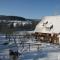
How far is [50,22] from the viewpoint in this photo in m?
22.3

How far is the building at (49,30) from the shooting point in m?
19.4

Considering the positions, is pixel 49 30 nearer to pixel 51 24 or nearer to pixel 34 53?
pixel 51 24

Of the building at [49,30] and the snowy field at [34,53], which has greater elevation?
the building at [49,30]

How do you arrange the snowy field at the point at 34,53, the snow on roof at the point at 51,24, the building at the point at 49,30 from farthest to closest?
the snow on roof at the point at 51,24 → the building at the point at 49,30 → the snowy field at the point at 34,53

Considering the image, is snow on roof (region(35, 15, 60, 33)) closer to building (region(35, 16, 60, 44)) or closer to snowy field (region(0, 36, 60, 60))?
building (region(35, 16, 60, 44))

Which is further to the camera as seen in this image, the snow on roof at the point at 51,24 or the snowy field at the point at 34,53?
the snow on roof at the point at 51,24

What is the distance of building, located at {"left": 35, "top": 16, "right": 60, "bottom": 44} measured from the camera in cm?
1945

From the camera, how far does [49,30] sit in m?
21.4

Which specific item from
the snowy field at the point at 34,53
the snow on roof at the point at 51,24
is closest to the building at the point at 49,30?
the snow on roof at the point at 51,24

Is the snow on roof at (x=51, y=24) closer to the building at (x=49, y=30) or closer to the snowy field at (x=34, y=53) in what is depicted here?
the building at (x=49, y=30)

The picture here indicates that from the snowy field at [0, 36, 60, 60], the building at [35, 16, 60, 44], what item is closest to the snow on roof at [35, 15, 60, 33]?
the building at [35, 16, 60, 44]

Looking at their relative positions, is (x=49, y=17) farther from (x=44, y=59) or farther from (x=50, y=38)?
(x=44, y=59)

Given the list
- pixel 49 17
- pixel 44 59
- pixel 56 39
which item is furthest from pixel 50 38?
pixel 44 59

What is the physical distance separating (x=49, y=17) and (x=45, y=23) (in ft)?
3.90
